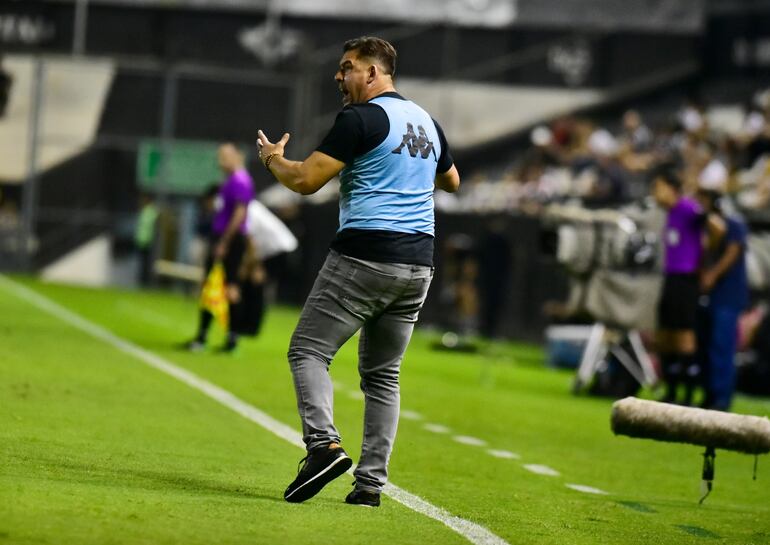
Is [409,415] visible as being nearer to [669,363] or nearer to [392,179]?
[669,363]

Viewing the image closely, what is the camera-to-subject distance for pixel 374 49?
7926mm

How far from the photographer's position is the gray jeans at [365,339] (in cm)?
784

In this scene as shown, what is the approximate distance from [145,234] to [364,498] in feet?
90.0

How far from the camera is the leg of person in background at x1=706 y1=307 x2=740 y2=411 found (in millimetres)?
16188

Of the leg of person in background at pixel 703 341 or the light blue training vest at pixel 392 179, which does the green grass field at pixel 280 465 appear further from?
the light blue training vest at pixel 392 179

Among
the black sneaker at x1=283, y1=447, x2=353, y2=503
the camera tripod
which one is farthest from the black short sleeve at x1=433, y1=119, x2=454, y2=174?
the camera tripod

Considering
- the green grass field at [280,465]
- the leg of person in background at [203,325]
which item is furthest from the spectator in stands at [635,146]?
the leg of person in background at [203,325]

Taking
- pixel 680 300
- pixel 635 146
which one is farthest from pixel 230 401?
pixel 635 146

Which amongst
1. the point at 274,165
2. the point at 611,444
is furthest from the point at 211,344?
the point at 274,165

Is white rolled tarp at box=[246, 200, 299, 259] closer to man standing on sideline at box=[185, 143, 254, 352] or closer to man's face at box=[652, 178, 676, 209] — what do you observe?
man standing on sideline at box=[185, 143, 254, 352]

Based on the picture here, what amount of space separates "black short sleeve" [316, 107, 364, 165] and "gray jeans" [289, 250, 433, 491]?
51cm

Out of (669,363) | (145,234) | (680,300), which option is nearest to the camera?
(680,300)

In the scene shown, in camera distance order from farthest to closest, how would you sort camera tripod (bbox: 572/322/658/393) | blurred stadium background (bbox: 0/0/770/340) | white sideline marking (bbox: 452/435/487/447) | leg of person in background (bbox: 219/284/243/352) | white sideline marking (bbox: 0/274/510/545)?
blurred stadium background (bbox: 0/0/770/340), leg of person in background (bbox: 219/284/243/352), camera tripod (bbox: 572/322/658/393), white sideline marking (bbox: 452/435/487/447), white sideline marking (bbox: 0/274/510/545)

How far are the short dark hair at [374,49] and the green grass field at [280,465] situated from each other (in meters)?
2.02
